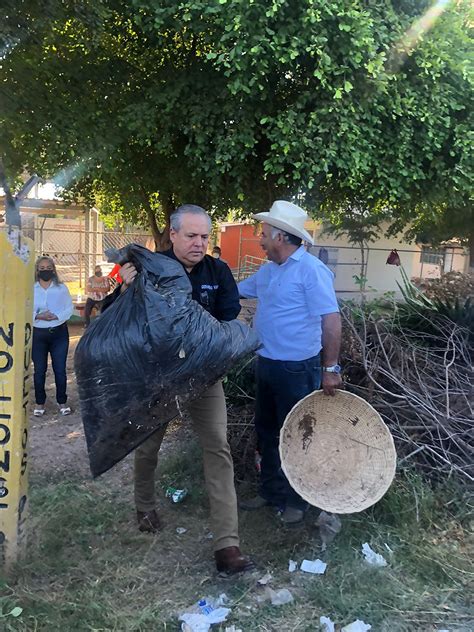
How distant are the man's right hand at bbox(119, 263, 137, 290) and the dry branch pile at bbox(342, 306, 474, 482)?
6.07 ft

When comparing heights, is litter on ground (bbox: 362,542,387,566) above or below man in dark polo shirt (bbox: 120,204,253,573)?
below

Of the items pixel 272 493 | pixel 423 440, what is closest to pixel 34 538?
pixel 272 493

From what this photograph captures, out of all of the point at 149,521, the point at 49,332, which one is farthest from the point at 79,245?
the point at 149,521

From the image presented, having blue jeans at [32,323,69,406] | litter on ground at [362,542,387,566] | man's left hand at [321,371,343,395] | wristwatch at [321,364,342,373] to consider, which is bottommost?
litter on ground at [362,542,387,566]

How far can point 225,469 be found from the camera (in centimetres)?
286

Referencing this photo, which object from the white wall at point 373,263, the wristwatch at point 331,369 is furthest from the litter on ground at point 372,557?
the white wall at point 373,263

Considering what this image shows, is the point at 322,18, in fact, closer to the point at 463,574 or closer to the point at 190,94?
the point at 190,94

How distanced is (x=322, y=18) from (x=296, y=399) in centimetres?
292

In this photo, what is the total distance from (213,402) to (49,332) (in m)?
3.35

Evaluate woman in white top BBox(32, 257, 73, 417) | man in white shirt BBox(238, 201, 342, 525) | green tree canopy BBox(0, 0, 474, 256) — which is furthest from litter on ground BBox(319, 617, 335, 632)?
woman in white top BBox(32, 257, 73, 417)

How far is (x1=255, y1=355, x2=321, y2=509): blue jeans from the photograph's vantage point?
327 centimetres

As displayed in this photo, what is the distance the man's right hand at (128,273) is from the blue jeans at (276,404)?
1.07 meters

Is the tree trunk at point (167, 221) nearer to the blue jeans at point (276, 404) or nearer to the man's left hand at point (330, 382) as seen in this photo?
the blue jeans at point (276, 404)

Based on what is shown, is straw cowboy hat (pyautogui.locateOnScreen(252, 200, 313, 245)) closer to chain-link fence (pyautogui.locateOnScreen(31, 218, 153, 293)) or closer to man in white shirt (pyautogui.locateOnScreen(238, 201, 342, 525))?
man in white shirt (pyautogui.locateOnScreen(238, 201, 342, 525))
